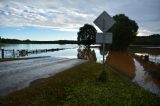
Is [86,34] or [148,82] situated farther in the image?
[86,34]

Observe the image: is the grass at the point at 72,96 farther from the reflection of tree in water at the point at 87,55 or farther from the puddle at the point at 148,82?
the reflection of tree in water at the point at 87,55

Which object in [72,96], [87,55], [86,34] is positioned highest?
[86,34]

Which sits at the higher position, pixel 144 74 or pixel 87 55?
pixel 87 55

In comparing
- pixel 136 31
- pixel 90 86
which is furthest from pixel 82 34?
pixel 90 86

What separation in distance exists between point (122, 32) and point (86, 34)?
27.1m

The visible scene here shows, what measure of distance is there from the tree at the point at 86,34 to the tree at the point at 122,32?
20.0 m

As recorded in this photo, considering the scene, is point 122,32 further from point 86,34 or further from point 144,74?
point 144,74

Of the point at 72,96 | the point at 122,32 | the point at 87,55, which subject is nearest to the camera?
the point at 72,96

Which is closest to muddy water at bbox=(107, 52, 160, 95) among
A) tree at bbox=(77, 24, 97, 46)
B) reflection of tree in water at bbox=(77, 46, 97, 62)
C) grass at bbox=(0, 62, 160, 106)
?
grass at bbox=(0, 62, 160, 106)

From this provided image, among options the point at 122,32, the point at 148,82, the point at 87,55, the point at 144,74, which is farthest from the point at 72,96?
the point at 122,32

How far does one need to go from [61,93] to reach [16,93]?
1.59 meters

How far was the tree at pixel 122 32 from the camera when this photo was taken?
290 feet

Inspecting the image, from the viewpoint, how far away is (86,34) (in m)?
112

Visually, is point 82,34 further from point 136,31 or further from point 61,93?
point 61,93
